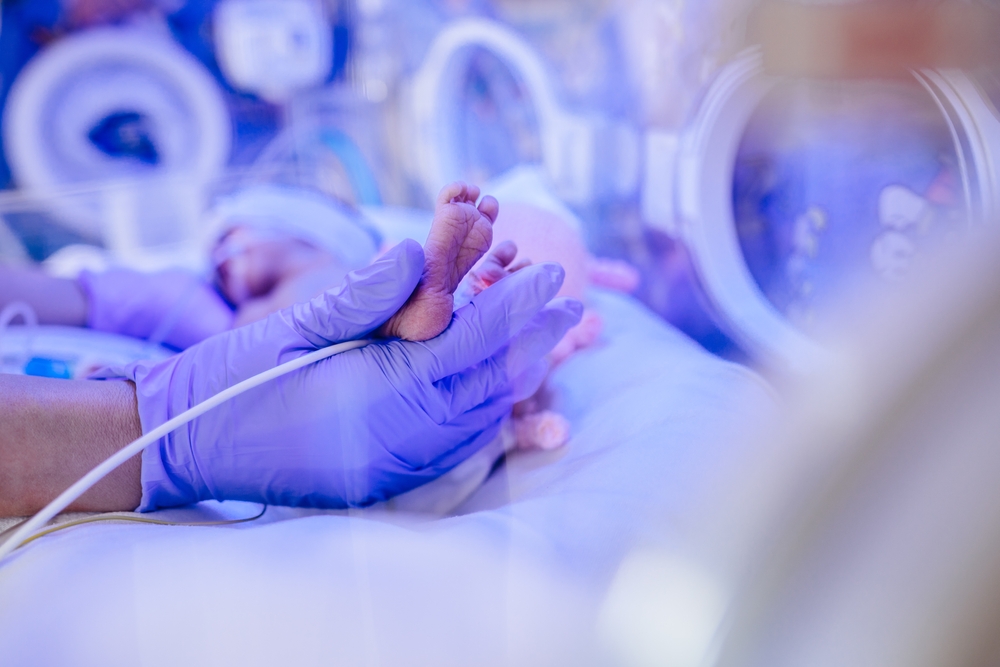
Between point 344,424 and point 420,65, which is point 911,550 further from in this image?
point 420,65

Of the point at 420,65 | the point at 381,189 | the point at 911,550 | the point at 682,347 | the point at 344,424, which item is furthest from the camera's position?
the point at 381,189

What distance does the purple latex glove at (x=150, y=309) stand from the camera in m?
1.43

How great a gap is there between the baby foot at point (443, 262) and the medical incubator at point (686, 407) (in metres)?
0.06

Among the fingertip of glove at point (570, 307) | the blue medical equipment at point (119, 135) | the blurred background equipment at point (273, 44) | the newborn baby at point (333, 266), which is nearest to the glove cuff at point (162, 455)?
the newborn baby at point (333, 266)

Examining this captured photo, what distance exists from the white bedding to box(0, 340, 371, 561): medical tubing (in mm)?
52

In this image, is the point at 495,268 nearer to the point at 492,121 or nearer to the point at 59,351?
the point at 59,351

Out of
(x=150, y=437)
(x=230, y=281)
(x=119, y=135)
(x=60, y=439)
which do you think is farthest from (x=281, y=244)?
(x=119, y=135)

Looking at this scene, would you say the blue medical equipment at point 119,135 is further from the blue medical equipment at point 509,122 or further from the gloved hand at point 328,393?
the gloved hand at point 328,393

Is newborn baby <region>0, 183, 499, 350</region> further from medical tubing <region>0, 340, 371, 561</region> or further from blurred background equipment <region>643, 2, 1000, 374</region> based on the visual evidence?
blurred background equipment <region>643, 2, 1000, 374</region>

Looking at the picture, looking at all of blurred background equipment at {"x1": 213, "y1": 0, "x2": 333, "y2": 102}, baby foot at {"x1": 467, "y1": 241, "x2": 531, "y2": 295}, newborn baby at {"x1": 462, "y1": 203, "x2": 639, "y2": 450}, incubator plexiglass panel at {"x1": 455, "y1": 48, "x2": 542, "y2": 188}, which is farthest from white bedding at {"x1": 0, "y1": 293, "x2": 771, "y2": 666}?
blurred background equipment at {"x1": 213, "y1": 0, "x2": 333, "y2": 102}

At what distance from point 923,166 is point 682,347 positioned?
1.41ft

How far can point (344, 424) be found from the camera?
731mm

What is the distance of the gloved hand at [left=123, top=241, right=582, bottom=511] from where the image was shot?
0.71 meters

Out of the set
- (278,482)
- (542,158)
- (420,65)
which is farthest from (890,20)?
(420,65)
